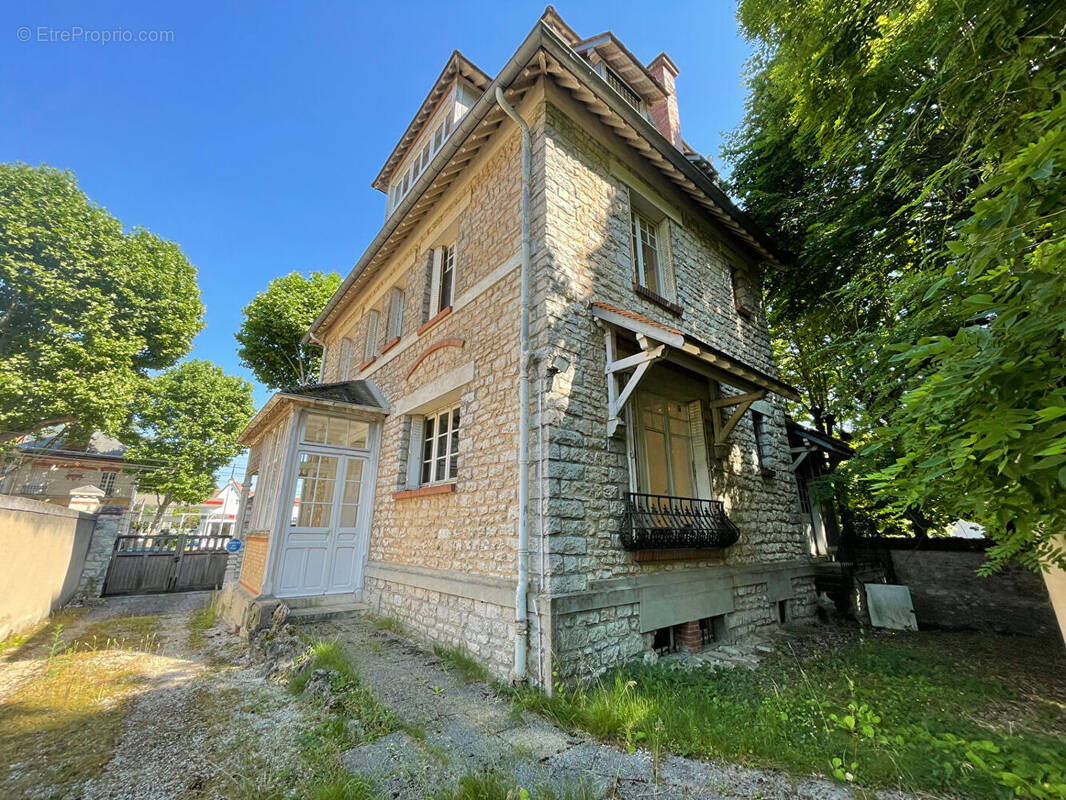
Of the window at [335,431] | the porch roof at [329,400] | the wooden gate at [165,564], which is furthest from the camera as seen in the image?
the wooden gate at [165,564]

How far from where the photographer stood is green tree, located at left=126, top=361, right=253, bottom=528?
20375 millimetres

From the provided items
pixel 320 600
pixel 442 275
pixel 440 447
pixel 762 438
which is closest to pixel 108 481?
pixel 320 600

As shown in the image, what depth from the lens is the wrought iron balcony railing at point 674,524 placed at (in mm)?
4547

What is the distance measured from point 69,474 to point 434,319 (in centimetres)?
2706

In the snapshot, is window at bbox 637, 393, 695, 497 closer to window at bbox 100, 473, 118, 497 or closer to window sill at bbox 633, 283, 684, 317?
window sill at bbox 633, 283, 684, 317

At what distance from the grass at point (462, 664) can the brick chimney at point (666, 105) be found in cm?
957

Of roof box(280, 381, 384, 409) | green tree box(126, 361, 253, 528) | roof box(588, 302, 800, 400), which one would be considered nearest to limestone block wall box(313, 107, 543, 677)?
roof box(280, 381, 384, 409)

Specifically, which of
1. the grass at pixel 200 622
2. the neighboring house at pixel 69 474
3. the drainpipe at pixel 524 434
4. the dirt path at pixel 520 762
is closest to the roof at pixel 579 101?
the drainpipe at pixel 524 434

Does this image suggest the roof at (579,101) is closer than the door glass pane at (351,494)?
Yes

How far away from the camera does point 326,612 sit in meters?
6.11

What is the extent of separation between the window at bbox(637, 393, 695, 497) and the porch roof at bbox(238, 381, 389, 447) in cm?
456

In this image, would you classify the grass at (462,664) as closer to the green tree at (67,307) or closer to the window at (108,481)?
the green tree at (67,307)

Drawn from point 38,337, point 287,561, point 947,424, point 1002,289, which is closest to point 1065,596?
point 947,424

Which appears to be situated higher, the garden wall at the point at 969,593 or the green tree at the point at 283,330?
the green tree at the point at 283,330
